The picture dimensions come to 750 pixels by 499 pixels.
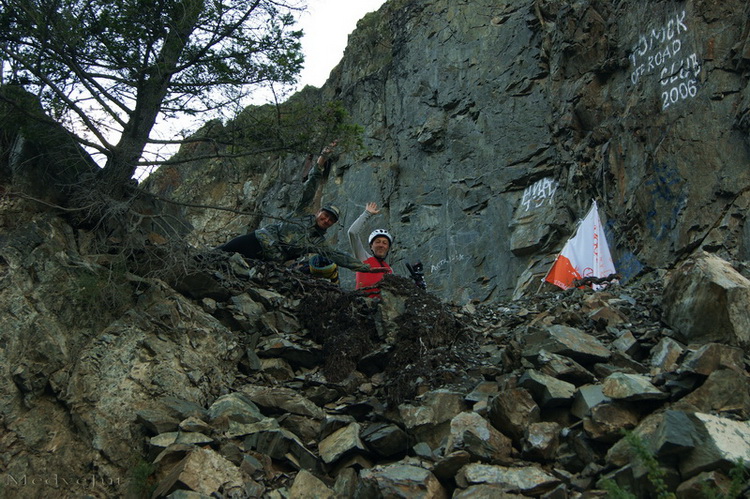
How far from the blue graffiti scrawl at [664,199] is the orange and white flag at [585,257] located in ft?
2.77

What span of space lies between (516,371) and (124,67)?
17.3 ft

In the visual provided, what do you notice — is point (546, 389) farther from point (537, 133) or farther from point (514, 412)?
point (537, 133)

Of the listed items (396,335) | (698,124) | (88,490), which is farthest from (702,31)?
(88,490)

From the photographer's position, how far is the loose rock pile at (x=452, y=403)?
4316mm

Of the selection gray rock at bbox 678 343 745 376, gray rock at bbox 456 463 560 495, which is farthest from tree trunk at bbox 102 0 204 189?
gray rock at bbox 678 343 745 376

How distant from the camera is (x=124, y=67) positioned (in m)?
7.58

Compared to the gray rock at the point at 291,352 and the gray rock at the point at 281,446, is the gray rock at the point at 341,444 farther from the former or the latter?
the gray rock at the point at 291,352

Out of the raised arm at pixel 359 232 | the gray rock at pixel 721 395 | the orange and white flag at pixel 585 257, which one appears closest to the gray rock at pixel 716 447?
the gray rock at pixel 721 395

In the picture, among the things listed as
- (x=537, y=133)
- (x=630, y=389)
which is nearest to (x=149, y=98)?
(x=630, y=389)

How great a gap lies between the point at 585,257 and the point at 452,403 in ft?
24.0

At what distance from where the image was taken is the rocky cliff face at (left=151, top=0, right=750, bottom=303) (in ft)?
36.6

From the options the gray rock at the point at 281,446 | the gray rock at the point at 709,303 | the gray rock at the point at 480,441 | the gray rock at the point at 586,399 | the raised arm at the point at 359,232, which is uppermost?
the raised arm at the point at 359,232

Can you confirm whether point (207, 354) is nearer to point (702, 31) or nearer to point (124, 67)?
point (124, 67)

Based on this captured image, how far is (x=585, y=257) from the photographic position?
12.0 m
